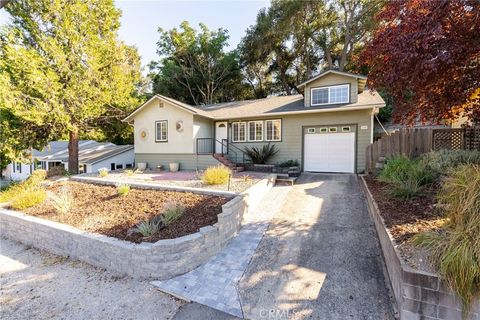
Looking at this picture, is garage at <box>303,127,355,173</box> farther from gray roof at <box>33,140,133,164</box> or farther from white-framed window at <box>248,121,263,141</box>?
gray roof at <box>33,140,133,164</box>

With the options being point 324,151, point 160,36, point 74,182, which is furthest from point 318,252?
point 160,36

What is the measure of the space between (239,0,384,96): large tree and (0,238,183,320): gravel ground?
20755 mm

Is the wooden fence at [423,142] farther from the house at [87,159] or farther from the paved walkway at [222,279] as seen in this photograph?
the house at [87,159]

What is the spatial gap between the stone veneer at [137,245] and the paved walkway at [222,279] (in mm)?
160

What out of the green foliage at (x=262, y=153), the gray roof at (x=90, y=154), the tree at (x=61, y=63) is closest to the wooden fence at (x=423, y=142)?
the green foliage at (x=262, y=153)

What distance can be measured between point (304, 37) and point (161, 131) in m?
15.8

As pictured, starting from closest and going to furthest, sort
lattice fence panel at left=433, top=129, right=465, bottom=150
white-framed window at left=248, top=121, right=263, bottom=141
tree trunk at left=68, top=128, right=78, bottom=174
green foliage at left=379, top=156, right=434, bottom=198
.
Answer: green foliage at left=379, top=156, right=434, bottom=198 → lattice fence panel at left=433, top=129, right=465, bottom=150 → white-framed window at left=248, top=121, right=263, bottom=141 → tree trunk at left=68, top=128, right=78, bottom=174

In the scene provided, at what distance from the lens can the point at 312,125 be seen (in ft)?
38.0

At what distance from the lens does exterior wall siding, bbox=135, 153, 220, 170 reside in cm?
1218

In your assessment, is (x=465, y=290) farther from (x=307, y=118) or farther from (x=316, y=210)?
(x=307, y=118)

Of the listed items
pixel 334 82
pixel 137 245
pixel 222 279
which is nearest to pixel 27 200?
pixel 137 245

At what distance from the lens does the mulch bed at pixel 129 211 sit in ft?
15.5

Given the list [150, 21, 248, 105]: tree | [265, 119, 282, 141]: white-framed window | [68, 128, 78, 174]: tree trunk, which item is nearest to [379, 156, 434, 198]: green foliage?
[265, 119, 282, 141]: white-framed window

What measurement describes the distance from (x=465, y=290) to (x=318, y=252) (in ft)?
6.75
